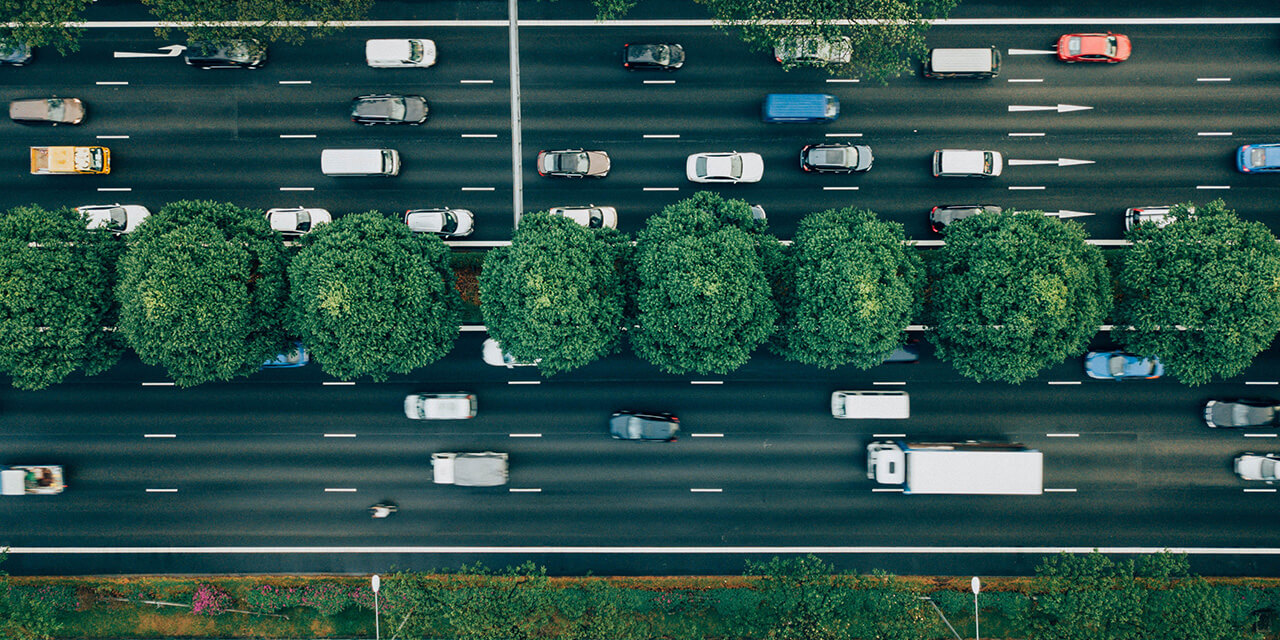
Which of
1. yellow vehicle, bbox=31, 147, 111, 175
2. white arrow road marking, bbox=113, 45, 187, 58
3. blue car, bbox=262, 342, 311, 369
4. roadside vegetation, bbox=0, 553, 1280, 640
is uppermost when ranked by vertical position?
white arrow road marking, bbox=113, 45, 187, 58

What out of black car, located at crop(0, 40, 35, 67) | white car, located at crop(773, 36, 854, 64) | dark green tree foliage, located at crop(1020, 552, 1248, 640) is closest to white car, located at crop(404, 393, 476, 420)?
white car, located at crop(773, 36, 854, 64)

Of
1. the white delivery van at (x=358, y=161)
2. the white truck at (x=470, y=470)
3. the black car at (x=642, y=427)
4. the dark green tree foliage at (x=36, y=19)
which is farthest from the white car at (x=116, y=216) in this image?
the black car at (x=642, y=427)

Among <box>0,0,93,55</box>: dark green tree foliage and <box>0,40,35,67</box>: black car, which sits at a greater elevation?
<box>0,0,93,55</box>: dark green tree foliage

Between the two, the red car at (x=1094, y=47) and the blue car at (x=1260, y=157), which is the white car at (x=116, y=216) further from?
the blue car at (x=1260, y=157)

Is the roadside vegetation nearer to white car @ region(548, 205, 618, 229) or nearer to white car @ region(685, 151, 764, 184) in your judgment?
white car @ region(548, 205, 618, 229)

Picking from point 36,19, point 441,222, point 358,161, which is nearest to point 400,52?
point 358,161

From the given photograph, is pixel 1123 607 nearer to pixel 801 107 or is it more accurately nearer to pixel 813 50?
pixel 801 107

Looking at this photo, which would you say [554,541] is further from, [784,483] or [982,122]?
[982,122]
